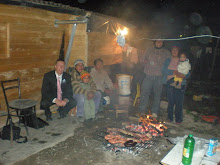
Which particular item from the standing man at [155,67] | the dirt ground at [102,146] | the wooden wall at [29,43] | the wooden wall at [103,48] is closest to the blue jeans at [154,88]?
the standing man at [155,67]

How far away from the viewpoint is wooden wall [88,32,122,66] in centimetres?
838

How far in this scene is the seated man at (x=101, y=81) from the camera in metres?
7.77

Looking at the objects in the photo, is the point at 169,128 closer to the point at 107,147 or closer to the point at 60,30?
the point at 107,147

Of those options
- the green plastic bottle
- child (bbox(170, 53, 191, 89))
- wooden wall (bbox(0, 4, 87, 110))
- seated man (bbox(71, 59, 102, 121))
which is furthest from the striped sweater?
the green plastic bottle

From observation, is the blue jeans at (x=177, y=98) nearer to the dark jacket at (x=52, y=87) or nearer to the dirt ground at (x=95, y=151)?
the dirt ground at (x=95, y=151)

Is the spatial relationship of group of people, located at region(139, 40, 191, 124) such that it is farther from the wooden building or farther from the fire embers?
the wooden building

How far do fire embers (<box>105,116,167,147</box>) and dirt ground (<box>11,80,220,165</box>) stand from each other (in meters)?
0.21

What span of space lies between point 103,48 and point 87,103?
317cm

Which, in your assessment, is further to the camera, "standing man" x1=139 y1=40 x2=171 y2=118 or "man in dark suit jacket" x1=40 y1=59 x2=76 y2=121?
"standing man" x1=139 y1=40 x2=171 y2=118

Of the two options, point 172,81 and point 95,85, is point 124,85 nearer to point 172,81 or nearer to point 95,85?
point 95,85

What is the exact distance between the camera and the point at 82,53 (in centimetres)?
812

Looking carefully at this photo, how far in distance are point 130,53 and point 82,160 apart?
528 centimetres

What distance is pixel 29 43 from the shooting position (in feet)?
21.3

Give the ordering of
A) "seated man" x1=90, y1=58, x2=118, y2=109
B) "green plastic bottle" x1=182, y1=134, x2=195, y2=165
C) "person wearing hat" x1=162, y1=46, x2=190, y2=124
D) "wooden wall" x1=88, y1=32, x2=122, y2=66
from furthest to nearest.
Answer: "wooden wall" x1=88, y1=32, x2=122, y2=66 < "seated man" x1=90, y1=58, x2=118, y2=109 < "person wearing hat" x1=162, y1=46, x2=190, y2=124 < "green plastic bottle" x1=182, y1=134, x2=195, y2=165
